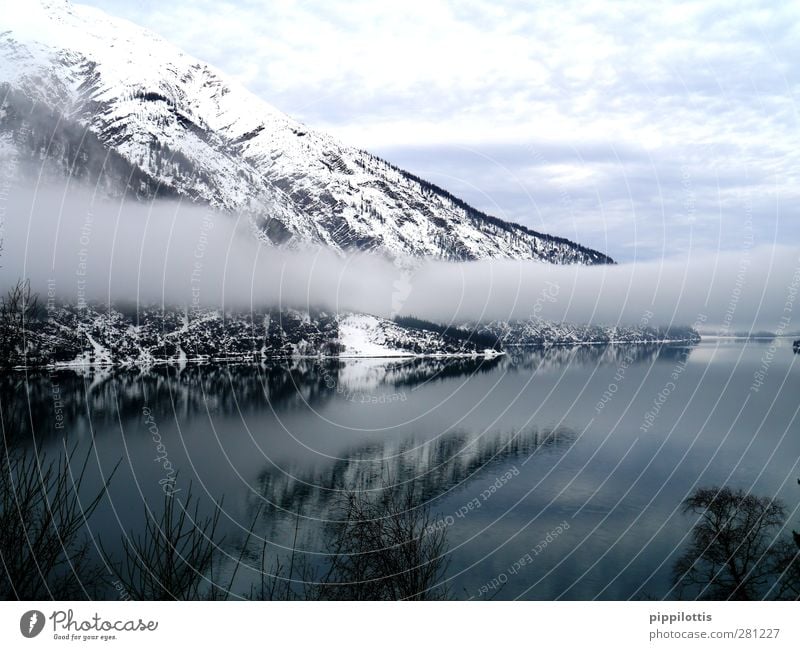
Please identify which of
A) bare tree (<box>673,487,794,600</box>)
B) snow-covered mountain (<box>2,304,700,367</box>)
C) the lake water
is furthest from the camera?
snow-covered mountain (<box>2,304,700,367</box>)

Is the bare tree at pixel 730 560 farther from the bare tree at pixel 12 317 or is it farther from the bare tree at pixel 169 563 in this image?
the bare tree at pixel 12 317

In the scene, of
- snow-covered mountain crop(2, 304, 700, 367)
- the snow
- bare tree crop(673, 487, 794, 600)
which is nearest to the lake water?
bare tree crop(673, 487, 794, 600)

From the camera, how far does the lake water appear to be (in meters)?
26.0

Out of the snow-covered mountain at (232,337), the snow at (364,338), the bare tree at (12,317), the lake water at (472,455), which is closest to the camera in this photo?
the bare tree at (12,317)

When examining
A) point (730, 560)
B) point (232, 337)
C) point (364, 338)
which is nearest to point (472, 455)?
point (730, 560)

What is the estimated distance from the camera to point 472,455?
45594 mm

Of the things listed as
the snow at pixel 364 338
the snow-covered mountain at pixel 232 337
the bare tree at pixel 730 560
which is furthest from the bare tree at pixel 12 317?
the snow at pixel 364 338

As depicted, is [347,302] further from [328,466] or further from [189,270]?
[328,466]

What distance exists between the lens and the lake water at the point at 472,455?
2600 cm

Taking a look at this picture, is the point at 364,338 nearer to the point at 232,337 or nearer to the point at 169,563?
the point at 232,337

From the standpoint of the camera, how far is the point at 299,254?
16988 centimetres

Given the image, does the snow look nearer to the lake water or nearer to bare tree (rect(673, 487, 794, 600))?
the lake water

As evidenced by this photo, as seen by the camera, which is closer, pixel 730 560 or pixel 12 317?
pixel 12 317
